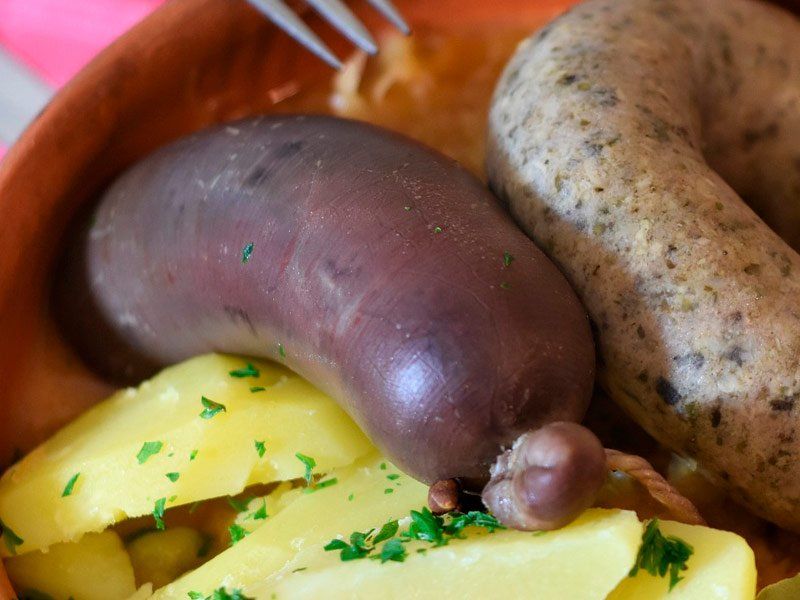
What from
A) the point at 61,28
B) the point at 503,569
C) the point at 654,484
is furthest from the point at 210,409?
the point at 61,28

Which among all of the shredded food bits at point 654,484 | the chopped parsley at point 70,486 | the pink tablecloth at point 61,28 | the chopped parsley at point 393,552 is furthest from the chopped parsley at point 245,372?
the pink tablecloth at point 61,28

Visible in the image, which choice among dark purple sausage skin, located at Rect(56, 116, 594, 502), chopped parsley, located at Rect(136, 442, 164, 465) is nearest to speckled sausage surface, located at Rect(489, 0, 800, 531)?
dark purple sausage skin, located at Rect(56, 116, 594, 502)

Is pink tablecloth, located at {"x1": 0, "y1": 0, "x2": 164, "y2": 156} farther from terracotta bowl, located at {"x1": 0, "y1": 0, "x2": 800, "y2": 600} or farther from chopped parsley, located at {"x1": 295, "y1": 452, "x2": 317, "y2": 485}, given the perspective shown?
chopped parsley, located at {"x1": 295, "y1": 452, "x2": 317, "y2": 485}

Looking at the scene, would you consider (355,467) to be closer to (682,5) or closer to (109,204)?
(109,204)

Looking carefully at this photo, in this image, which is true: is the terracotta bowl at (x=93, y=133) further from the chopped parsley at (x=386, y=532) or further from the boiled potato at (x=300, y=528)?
the chopped parsley at (x=386, y=532)

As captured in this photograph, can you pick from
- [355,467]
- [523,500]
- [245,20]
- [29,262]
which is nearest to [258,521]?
[355,467]

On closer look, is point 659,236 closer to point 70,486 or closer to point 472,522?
point 472,522
